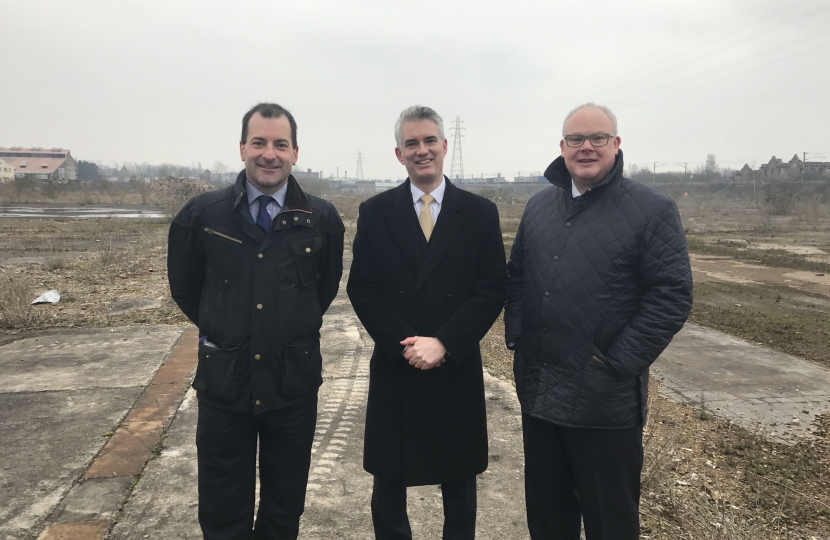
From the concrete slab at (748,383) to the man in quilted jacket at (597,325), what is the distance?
3384 millimetres

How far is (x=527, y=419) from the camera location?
2506 millimetres

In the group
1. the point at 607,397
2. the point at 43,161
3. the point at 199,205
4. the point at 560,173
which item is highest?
the point at 43,161

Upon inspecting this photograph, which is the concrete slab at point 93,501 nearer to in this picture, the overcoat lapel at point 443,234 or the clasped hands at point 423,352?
the clasped hands at point 423,352

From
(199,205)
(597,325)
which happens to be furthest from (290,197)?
(597,325)

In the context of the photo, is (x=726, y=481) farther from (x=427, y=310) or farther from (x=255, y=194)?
(x=255, y=194)

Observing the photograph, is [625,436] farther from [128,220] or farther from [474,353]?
[128,220]

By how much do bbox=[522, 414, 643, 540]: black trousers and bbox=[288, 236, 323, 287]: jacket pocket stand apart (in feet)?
3.77

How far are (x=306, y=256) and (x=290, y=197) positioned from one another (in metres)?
0.27

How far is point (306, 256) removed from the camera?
7.92ft

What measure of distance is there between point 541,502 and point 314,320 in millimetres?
1275

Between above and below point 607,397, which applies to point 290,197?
above

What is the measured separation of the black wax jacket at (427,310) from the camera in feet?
7.95

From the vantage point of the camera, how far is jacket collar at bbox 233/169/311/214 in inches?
93.5

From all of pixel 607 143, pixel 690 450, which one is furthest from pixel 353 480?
pixel 690 450
